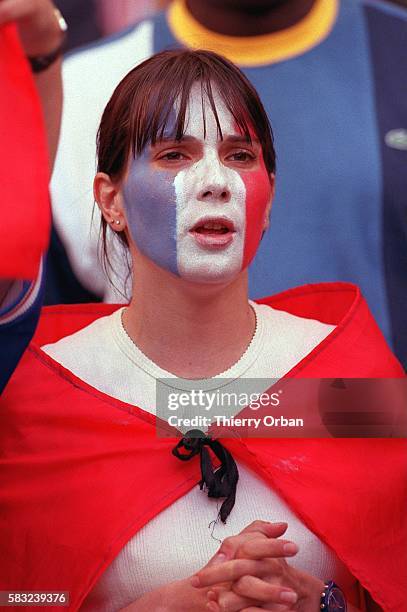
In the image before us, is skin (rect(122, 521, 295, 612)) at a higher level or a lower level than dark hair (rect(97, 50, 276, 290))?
lower

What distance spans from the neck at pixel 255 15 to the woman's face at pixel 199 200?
949 mm

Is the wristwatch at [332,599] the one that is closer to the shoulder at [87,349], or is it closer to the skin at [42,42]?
the shoulder at [87,349]

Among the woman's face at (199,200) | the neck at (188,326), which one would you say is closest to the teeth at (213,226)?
the woman's face at (199,200)

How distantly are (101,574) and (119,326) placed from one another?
0.43 metres

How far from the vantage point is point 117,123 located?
84.8 inches

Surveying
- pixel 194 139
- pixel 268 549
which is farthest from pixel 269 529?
pixel 194 139

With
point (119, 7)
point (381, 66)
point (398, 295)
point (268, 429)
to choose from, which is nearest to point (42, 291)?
point (268, 429)

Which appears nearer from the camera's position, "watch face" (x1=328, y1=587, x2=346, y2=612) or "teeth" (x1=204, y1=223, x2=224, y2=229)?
"watch face" (x1=328, y1=587, x2=346, y2=612)

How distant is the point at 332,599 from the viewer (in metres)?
1.96

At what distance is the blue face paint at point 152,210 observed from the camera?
6.80 ft

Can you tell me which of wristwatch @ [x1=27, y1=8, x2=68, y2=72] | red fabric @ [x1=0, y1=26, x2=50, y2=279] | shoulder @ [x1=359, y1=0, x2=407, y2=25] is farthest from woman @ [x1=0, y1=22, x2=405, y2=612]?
shoulder @ [x1=359, y1=0, x2=407, y2=25]

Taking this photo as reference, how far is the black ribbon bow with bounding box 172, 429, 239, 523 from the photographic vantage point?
1.99 m

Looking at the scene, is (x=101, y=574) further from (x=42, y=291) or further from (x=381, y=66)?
(x=381, y=66)

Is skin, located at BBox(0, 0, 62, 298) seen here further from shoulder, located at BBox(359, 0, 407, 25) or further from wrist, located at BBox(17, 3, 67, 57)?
shoulder, located at BBox(359, 0, 407, 25)
